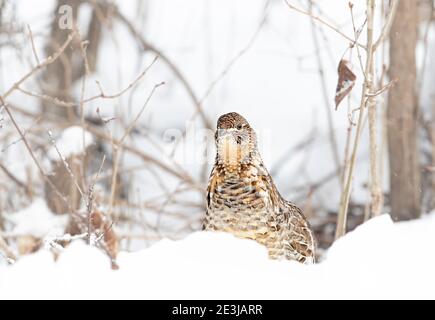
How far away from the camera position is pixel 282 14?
8.77m

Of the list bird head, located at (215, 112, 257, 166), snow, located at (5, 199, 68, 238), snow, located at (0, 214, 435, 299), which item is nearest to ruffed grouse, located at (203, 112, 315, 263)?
bird head, located at (215, 112, 257, 166)

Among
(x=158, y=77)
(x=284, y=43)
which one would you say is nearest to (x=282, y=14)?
(x=284, y=43)

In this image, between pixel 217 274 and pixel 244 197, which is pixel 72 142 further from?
pixel 217 274

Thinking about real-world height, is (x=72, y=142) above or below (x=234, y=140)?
above

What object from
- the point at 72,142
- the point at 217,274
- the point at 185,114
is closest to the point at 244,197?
the point at 217,274

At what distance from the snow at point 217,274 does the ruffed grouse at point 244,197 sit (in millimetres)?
701

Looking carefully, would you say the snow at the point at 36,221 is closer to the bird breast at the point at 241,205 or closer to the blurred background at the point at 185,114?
the blurred background at the point at 185,114

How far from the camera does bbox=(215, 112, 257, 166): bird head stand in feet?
10.6

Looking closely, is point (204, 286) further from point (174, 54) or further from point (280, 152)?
point (174, 54)

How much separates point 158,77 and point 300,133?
149cm

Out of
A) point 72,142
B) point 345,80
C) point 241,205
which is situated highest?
point 72,142

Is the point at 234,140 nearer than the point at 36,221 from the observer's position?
Yes

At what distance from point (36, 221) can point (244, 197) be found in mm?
1666

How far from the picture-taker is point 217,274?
2.45 meters
